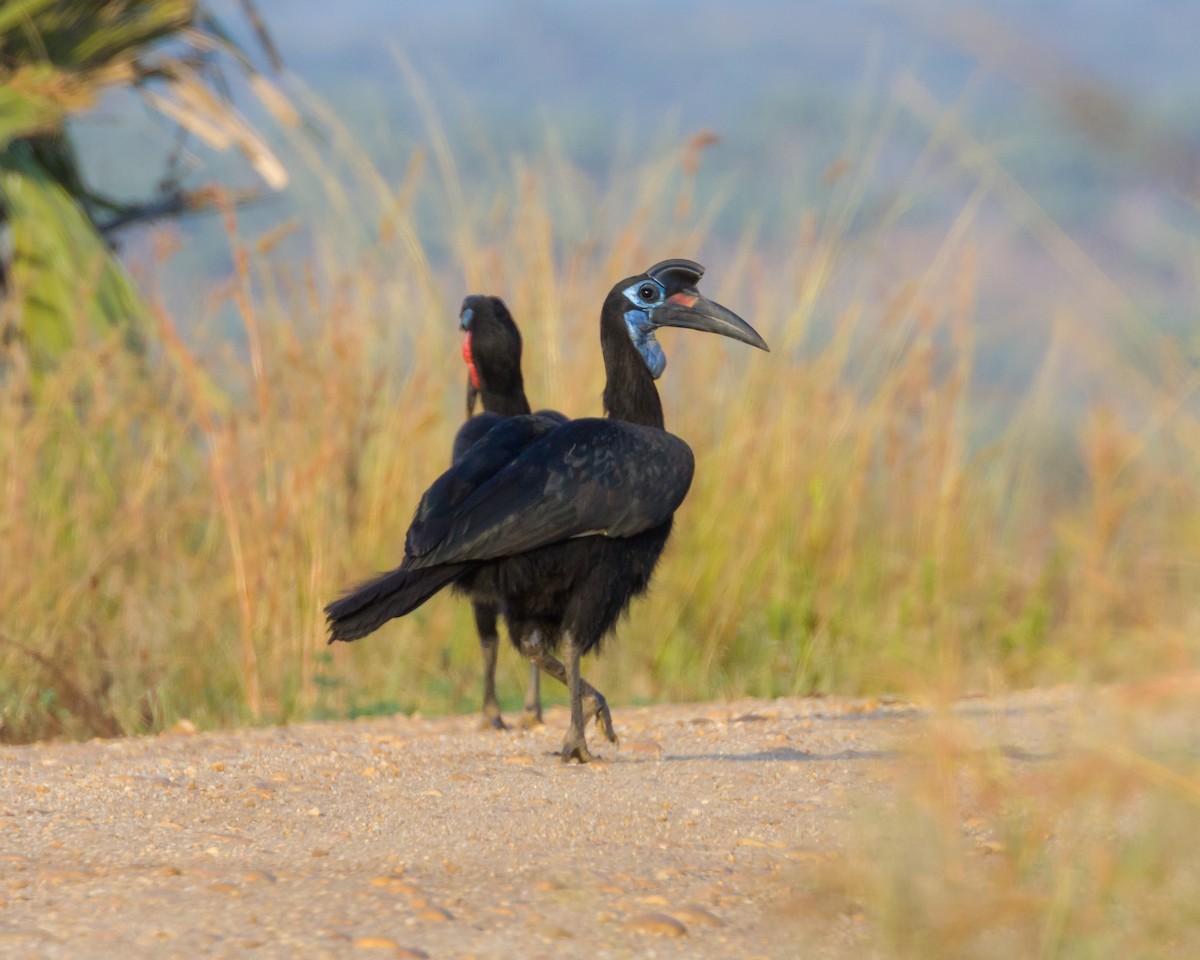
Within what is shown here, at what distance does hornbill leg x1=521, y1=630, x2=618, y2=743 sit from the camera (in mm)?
4820

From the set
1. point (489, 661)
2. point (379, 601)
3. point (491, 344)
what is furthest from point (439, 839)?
point (491, 344)

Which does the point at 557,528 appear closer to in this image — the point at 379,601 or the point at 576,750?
the point at 379,601

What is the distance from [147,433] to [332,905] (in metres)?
5.06

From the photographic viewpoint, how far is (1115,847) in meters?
2.76

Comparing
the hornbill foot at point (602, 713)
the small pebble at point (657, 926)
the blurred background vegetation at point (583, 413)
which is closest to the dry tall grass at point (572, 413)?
the blurred background vegetation at point (583, 413)

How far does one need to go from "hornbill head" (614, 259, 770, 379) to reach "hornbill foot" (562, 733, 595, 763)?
118cm

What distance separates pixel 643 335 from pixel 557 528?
2.90ft

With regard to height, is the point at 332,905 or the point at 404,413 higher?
the point at 404,413

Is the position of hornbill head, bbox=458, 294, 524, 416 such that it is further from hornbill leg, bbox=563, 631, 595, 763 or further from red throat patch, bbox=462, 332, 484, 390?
hornbill leg, bbox=563, 631, 595, 763

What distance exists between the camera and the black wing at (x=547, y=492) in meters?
4.46

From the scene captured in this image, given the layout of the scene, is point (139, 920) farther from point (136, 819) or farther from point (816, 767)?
point (816, 767)

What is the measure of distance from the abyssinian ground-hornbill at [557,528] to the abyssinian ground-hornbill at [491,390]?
1.86 feet

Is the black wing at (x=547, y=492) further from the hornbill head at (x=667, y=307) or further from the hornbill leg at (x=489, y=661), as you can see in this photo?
the hornbill leg at (x=489, y=661)

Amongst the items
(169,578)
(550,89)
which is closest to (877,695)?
(169,578)
